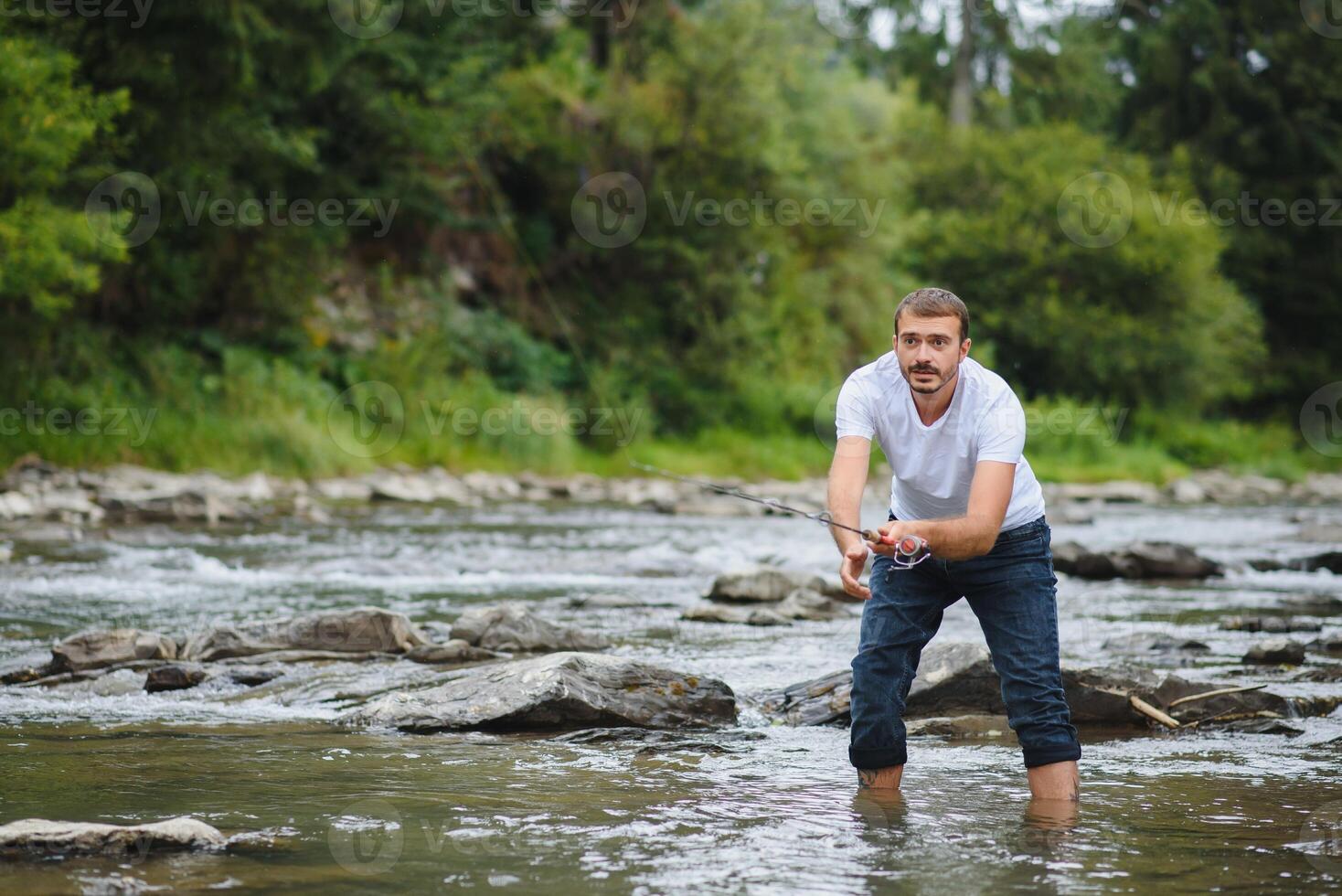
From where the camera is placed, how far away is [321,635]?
7340 mm

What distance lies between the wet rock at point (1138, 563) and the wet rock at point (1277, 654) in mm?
4796

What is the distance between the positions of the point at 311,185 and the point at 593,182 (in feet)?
24.4

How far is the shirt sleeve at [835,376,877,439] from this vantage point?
4352 mm

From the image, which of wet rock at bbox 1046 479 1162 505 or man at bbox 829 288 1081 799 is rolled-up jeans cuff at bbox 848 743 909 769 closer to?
man at bbox 829 288 1081 799

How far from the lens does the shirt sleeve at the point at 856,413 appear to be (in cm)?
435

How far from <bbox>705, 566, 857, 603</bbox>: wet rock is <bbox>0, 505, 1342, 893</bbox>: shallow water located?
0.99 meters

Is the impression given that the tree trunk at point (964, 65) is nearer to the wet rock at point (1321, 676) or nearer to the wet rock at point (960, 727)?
the wet rock at point (1321, 676)

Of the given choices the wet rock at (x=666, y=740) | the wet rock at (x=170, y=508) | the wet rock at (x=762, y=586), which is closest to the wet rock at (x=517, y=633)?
the wet rock at (x=666, y=740)

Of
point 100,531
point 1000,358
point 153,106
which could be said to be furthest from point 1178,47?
point 100,531

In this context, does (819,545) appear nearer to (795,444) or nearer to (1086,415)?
(795,444)

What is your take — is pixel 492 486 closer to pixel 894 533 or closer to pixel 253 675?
pixel 253 675

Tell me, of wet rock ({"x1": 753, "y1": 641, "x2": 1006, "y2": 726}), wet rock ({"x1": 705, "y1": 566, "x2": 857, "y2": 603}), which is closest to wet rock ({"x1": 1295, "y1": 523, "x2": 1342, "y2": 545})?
wet rock ({"x1": 705, "y1": 566, "x2": 857, "y2": 603})

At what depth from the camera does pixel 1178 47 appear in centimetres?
4375

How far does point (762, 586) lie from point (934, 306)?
574cm
